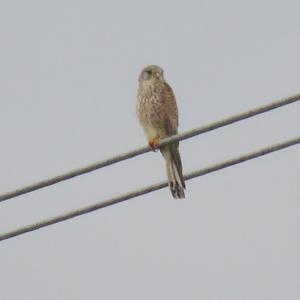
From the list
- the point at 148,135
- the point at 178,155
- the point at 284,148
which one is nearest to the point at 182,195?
the point at 178,155

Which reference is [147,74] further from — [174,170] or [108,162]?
[108,162]

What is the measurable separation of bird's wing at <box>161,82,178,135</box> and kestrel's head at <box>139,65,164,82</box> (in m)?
0.18

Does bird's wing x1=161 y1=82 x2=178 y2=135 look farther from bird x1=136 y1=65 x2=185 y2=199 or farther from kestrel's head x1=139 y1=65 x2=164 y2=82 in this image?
kestrel's head x1=139 y1=65 x2=164 y2=82

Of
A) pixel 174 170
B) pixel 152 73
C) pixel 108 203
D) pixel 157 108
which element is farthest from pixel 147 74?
pixel 108 203

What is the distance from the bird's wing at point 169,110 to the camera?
9934 mm

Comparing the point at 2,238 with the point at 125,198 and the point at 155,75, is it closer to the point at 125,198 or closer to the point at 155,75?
the point at 125,198

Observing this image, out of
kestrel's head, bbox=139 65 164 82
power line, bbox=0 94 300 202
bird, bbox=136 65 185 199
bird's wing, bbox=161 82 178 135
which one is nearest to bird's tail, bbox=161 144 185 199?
bird, bbox=136 65 185 199

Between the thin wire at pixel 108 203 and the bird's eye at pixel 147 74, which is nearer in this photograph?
the thin wire at pixel 108 203

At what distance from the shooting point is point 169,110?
10039 mm

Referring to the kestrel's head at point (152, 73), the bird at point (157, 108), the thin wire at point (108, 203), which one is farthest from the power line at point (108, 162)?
the kestrel's head at point (152, 73)

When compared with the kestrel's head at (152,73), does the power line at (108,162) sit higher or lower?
lower

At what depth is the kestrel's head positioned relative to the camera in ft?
34.3

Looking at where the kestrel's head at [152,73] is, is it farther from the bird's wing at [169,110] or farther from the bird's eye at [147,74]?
the bird's wing at [169,110]

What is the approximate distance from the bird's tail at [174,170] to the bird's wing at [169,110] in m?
0.52
